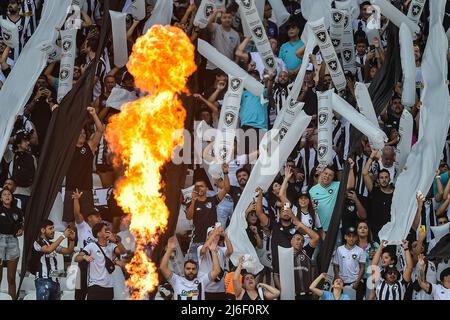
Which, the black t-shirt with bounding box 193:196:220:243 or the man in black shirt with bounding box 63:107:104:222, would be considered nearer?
the black t-shirt with bounding box 193:196:220:243

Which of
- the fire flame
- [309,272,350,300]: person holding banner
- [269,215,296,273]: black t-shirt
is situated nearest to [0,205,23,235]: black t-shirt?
the fire flame

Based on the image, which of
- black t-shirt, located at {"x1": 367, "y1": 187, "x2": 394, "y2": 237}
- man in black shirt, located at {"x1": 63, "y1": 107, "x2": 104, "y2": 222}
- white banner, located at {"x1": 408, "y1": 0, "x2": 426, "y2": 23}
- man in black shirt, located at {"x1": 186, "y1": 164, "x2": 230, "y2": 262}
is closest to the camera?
man in black shirt, located at {"x1": 186, "y1": 164, "x2": 230, "y2": 262}

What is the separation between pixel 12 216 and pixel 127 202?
128 centimetres

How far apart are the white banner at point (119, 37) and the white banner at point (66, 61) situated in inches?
18.8

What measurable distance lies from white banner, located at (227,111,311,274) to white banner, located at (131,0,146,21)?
2.26 metres

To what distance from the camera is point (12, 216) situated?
15766mm

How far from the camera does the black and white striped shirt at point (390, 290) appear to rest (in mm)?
15016

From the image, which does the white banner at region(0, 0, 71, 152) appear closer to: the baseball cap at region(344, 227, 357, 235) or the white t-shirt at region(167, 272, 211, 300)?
the white t-shirt at region(167, 272, 211, 300)

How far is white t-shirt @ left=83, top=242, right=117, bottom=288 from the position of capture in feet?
50.0

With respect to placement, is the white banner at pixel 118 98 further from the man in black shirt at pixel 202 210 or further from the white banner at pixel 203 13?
the man in black shirt at pixel 202 210

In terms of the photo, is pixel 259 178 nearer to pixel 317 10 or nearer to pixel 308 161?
pixel 308 161

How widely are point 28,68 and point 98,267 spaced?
296 centimetres

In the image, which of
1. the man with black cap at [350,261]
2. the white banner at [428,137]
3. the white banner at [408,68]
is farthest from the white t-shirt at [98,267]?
the white banner at [408,68]
